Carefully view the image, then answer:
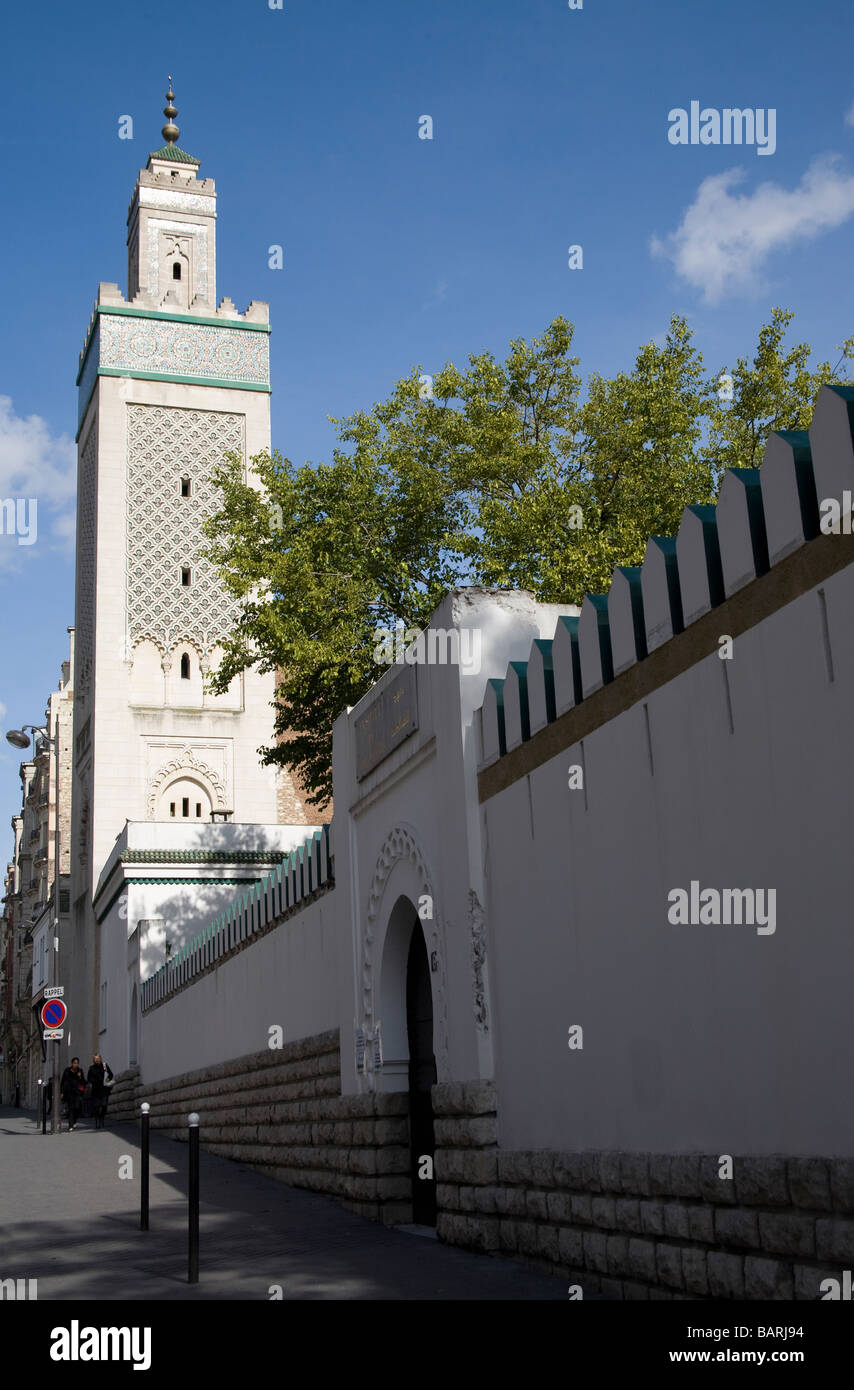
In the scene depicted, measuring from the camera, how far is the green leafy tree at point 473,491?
57.0 ft

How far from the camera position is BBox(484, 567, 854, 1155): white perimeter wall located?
4781 millimetres

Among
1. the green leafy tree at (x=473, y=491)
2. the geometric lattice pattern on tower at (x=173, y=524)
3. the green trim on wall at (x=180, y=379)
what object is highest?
the green trim on wall at (x=180, y=379)

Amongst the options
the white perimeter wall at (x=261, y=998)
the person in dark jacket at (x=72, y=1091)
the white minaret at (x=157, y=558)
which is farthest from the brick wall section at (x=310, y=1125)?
the white minaret at (x=157, y=558)

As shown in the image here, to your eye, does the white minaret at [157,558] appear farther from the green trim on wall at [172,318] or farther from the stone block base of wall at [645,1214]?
the stone block base of wall at [645,1214]

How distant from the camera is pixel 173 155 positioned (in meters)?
38.2

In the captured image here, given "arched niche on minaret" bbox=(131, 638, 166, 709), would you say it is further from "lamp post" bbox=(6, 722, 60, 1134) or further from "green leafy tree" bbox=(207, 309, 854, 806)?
"green leafy tree" bbox=(207, 309, 854, 806)

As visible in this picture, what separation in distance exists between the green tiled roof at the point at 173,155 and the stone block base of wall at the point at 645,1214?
35289 millimetres

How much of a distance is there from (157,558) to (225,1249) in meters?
27.0

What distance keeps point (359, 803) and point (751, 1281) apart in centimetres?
603

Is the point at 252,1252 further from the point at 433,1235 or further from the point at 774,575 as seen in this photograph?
the point at 774,575

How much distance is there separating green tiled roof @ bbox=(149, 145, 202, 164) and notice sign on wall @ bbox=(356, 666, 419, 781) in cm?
3206

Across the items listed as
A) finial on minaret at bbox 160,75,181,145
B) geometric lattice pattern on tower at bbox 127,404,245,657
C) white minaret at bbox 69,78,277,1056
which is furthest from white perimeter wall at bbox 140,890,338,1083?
finial on minaret at bbox 160,75,181,145

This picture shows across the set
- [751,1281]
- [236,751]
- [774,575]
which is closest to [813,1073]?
[751,1281]

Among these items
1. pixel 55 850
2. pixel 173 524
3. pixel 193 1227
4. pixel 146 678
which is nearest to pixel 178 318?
pixel 173 524
